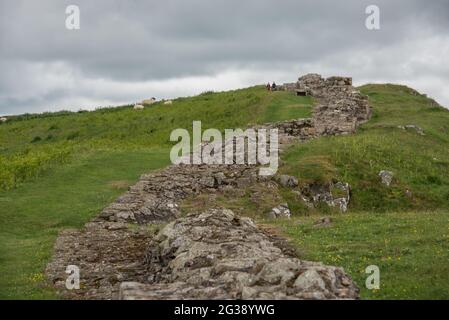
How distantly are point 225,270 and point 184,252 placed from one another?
370 centimetres

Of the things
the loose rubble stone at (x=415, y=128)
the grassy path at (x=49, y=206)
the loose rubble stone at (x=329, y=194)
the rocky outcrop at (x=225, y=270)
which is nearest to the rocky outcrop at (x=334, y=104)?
the loose rubble stone at (x=415, y=128)

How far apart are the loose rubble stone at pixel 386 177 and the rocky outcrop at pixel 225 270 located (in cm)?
1948

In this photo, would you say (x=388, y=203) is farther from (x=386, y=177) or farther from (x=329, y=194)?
(x=329, y=194)

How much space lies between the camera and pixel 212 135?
182 ft

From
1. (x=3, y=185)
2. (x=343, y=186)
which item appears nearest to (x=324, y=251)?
(x=343, y=186)

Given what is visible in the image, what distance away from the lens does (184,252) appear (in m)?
21.4

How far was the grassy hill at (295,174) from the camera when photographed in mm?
22547

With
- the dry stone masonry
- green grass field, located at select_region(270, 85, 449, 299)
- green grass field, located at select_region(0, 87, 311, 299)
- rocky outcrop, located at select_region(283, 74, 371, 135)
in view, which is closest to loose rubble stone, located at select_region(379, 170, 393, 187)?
green grass field, located at select_region(270, 85, 449, 299)

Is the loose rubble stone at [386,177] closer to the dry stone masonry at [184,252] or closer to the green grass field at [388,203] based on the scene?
the green grass field at [388,203]

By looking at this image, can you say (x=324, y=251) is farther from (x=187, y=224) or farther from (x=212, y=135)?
(x=212, y=135)

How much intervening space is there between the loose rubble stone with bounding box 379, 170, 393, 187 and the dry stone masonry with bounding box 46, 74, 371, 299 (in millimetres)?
3405

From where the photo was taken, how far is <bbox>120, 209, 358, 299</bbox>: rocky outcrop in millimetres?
16047

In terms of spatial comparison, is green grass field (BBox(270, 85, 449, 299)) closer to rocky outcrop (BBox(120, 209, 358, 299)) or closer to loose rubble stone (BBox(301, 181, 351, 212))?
loose rubble stone (BBox(301, 181, 351, 212))

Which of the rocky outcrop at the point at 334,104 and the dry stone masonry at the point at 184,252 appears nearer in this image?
the dry stone masonry at the point at 184,252
